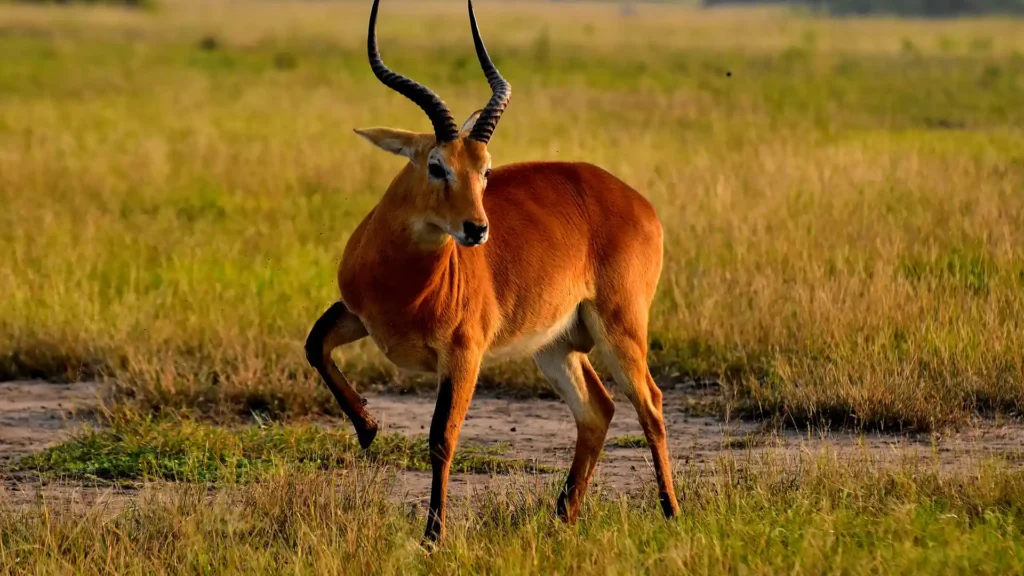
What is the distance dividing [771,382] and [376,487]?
Answer: 9.91 ft

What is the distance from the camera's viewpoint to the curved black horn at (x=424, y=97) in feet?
17.4

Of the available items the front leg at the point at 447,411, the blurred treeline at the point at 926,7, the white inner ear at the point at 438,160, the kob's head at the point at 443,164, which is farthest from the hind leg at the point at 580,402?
the blurred treeline at the point at 926,7

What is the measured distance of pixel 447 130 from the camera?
5316 mm

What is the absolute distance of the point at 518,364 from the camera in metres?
8.58

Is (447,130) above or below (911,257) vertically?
above

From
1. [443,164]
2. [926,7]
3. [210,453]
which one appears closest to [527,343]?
[443,164]

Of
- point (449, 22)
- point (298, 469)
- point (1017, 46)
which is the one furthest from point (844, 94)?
point (449, 22)

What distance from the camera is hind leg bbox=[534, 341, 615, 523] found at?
245 inches

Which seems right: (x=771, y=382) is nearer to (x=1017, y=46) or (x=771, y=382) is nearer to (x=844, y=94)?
(x=844, y=94)

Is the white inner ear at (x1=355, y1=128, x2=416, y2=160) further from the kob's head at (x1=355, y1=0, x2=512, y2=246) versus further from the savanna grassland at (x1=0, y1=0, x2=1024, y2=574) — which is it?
the savanna grassland at (x1=0, y1=0, x2=1024, y2=574)

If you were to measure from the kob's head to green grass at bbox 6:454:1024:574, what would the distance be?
1065 millimetres

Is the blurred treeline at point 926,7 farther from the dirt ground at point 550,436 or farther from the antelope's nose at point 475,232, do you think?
the antelope's nose at point 475,232

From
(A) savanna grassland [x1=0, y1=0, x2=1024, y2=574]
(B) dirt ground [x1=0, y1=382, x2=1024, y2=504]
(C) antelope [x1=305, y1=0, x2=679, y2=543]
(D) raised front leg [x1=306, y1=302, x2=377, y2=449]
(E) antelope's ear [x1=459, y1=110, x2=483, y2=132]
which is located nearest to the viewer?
(A) savanna grassland [x1=0, y1=0, x2=1024, y2=574]

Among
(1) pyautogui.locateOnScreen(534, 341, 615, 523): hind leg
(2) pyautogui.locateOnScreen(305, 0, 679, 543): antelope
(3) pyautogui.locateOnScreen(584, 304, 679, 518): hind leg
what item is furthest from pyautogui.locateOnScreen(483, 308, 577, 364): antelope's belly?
(1) pyautogui.locateOnScreen(534, 341, 615, 523): hind leg
